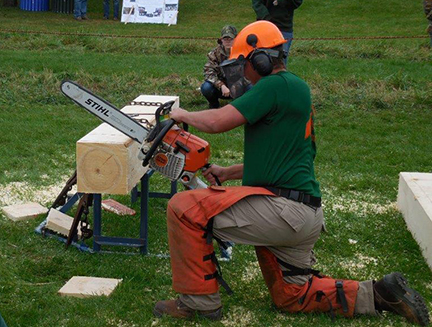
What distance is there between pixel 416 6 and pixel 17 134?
20249 millimetres

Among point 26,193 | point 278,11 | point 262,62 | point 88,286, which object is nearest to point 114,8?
point 278,11

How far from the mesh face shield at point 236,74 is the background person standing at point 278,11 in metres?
6.34

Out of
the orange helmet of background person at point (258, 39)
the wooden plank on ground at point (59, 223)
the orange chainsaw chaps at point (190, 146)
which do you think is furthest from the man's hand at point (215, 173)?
the wooden plank on ground at point (59, 223)

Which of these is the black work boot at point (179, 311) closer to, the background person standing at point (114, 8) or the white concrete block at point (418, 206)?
Answer: the white concrete block at point (418, 206)

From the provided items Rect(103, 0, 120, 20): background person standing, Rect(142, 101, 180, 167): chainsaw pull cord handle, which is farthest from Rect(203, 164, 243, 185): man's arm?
Rect(103, 0, 120, 20): background person standing

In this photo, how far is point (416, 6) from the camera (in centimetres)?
2588

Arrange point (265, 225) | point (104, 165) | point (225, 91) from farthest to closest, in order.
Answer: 1. point (225, 91)
2. point (104, 165)
3. point (265, 225)

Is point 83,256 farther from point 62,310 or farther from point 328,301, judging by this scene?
point 328,301

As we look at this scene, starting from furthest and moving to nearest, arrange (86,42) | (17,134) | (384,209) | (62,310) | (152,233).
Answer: (86,42) < (17,134) < (384,209) < (152,233) < (62,310)

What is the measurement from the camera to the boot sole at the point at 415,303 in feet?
14.6

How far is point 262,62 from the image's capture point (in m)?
4.16

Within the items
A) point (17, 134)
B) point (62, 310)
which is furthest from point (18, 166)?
point (62, 310)

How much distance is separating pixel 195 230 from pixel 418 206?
2508 mm

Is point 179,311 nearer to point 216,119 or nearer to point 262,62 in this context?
point 216,119
